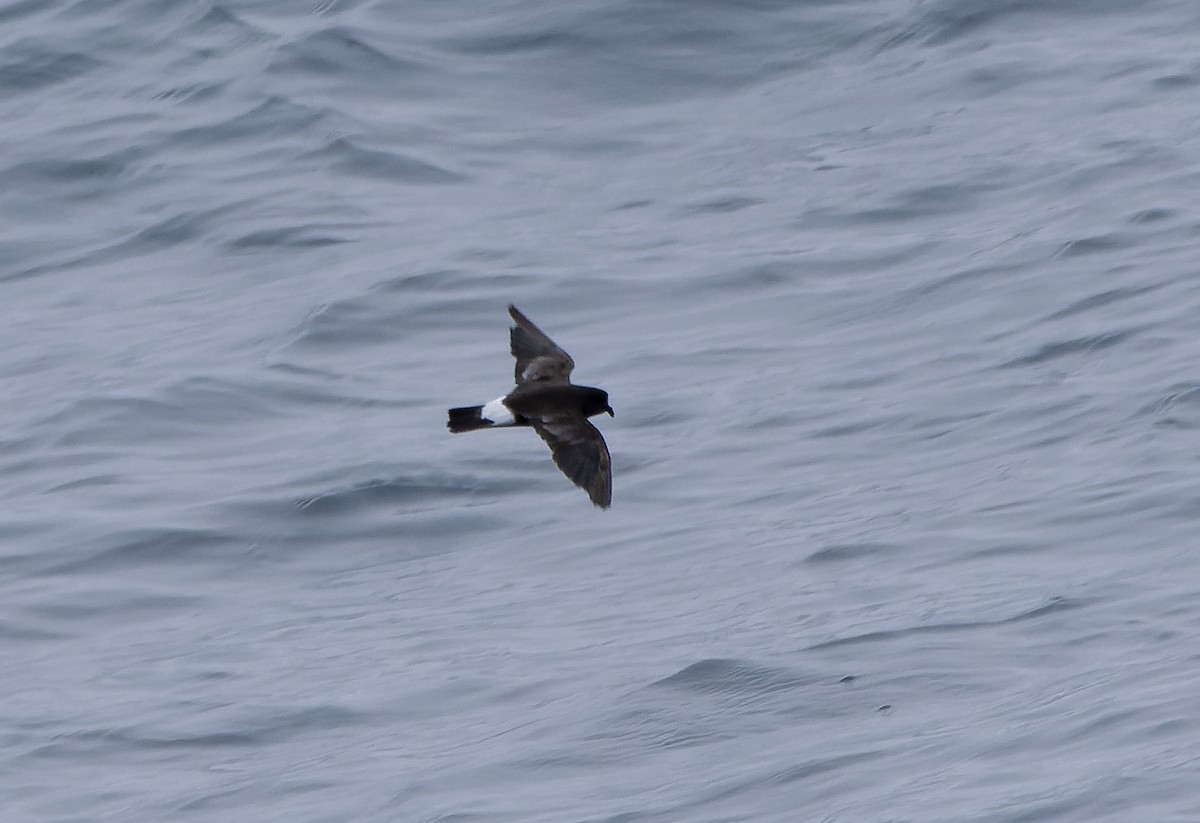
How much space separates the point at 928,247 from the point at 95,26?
21.8 ft

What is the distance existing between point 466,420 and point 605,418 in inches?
153

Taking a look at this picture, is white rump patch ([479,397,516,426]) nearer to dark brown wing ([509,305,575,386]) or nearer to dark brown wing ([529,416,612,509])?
dark brown wing ([529,416,612,509])

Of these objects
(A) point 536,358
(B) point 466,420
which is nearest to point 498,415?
(B) point 466,420

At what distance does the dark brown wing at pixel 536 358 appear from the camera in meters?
8.72

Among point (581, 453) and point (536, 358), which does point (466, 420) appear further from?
point (536, 358)

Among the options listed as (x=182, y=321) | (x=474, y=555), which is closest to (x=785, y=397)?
(x=474, y=555)

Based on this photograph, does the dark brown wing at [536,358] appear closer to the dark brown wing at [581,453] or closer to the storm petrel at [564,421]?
the storm petrel at [564,421]

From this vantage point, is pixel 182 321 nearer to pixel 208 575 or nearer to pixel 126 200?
pixel 126 200

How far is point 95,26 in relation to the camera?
55.6 ft

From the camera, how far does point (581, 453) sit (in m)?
7.85

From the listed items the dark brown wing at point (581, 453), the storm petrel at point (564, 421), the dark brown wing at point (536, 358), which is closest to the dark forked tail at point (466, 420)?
the storm petrel at point (564, 421)

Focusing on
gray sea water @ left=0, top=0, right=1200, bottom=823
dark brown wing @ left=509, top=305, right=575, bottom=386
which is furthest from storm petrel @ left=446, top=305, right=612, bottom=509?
gray sea water @ left=0, top=0, right=1200, bottom=823

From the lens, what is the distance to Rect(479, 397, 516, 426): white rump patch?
26.1 ft

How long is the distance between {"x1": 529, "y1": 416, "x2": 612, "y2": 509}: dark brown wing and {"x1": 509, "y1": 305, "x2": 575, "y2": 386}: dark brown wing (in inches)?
23.8
